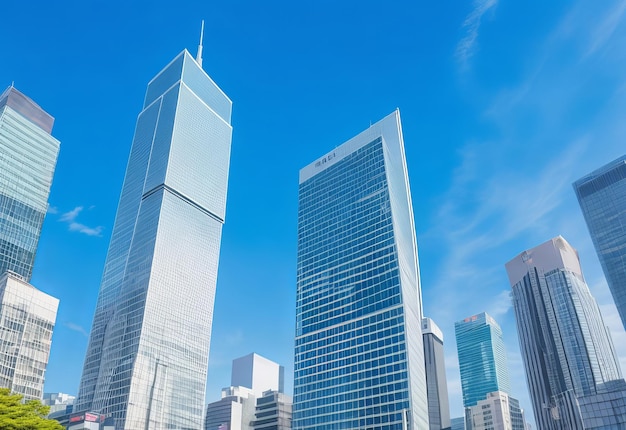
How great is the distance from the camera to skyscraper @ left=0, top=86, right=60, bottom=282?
15525 centimetres

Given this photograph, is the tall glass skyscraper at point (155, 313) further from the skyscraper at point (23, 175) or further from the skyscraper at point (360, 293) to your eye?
the skyscraper at point (360, 293)

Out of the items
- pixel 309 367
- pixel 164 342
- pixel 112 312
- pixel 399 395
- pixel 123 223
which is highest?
pixel 123 223

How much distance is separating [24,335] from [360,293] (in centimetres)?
8195

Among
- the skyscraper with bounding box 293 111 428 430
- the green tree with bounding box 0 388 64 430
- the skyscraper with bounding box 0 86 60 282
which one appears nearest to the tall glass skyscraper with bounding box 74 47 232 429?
the skyscraper with bounding box 0 86 60 282

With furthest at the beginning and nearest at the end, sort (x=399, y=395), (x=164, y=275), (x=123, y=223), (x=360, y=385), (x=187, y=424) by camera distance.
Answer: (x=123, y=223) → (x=164, y=275) → (x=187, y=424) → (x=360, y=385) → (x=399, y=395)

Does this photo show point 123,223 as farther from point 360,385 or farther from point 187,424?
point 360,385

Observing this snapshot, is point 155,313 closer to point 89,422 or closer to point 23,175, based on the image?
point 89,422

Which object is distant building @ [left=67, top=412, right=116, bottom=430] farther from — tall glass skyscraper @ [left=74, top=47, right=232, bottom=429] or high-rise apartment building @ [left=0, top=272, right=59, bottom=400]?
high-rise apartment building @ [left=0, top=272, right=59, bottom=400]

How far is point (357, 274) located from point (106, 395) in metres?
83.1

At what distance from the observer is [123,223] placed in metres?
197

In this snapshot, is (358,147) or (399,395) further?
(358,147)

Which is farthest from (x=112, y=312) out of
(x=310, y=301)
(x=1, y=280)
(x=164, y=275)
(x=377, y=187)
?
(x=377, y=187)

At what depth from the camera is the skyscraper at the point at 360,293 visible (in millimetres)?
122312

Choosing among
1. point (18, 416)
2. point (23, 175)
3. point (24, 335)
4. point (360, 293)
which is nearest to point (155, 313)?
point (24, 335)
